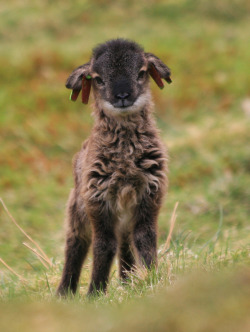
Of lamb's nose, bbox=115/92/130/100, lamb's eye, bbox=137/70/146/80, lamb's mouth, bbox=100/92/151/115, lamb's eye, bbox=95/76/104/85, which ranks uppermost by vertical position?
lamb's eye, bbox=137/70/146/80

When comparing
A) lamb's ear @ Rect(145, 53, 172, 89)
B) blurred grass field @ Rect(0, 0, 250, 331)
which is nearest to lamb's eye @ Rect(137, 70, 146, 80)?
lamb's ear @ Rect(145, 53, 172, 89)

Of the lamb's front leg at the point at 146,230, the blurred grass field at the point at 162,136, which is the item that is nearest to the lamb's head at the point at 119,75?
the lamb's front leg at the point at 146,230

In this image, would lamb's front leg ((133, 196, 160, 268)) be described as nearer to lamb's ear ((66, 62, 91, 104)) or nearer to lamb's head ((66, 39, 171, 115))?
lamb's head ((66, 39, 171, 115))

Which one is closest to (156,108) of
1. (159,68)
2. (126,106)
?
(159,68)

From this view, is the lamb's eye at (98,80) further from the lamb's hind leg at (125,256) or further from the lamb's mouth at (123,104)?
the lamb's hind leg at (125,256)

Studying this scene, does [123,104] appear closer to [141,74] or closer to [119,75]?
[119,75]

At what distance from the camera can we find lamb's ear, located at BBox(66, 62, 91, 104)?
625 centimetres

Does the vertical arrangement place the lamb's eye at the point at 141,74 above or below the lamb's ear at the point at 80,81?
above

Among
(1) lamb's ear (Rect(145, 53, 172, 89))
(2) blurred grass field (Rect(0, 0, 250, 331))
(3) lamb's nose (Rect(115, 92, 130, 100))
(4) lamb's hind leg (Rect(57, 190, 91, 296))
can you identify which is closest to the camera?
(2) blurred grass field (Rect(0, 0, 250, 331))

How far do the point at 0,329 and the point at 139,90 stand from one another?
3.14m

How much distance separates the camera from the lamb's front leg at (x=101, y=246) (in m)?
5.83

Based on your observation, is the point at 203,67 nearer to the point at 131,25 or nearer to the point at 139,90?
the point at 131,25

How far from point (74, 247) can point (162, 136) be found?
23.0ft

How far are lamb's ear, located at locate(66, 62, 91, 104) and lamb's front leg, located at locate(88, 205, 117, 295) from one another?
122 centimetres
